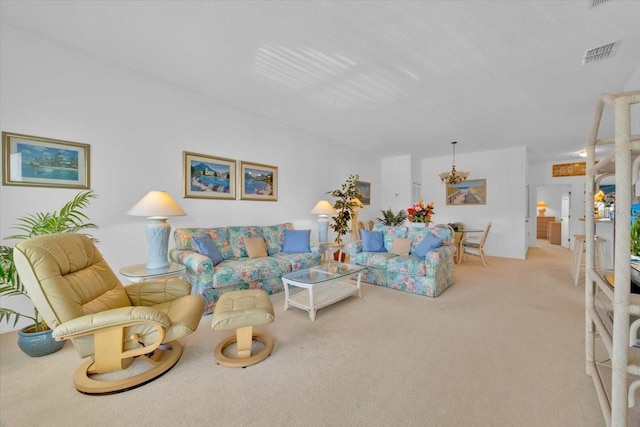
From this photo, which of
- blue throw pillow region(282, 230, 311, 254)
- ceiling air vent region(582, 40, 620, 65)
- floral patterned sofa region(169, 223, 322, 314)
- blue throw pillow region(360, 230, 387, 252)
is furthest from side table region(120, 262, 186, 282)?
ceiling air vent region(582, 40, 620, 65)

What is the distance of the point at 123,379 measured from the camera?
69.6 inches

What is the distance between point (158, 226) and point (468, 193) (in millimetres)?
7071

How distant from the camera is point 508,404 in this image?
158 centimetres

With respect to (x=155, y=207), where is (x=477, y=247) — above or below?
below

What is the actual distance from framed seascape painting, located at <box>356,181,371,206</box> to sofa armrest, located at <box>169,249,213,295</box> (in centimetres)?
455

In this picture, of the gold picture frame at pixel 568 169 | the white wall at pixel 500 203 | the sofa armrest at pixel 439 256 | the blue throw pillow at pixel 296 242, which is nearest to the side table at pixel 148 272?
the blue throw pillow at pixel 296 242

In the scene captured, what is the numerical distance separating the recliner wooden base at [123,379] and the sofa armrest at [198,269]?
0.90 m

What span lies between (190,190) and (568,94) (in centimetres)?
527

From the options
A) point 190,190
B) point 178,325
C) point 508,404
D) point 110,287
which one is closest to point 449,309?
point 508,404

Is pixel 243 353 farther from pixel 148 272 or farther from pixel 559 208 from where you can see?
pixel 559 208

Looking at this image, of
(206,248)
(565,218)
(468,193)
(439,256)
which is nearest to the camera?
(206,248)

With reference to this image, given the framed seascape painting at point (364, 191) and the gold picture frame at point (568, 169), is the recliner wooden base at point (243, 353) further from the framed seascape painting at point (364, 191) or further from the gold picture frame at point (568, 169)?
the gold picture frame at point (568, 169)

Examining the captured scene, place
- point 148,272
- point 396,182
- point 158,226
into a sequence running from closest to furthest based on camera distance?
point 148,272 → point 158,226 → point 396,182

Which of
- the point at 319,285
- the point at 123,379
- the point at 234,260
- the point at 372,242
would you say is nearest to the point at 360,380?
the point at 319,285
